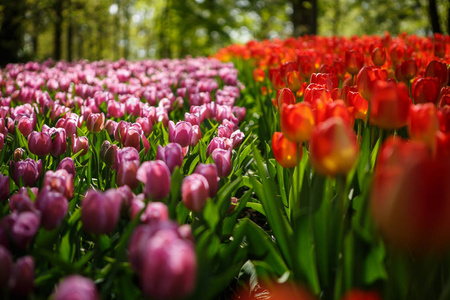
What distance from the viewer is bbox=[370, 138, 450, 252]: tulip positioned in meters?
0.73

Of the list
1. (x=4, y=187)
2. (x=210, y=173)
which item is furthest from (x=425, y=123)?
(x=4, y=187)

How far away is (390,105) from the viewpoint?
1.13 m

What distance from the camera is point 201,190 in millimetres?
1159

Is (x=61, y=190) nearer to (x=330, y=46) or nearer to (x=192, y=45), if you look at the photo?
(x=330, y=46)

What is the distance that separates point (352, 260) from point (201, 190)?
1.45 ft

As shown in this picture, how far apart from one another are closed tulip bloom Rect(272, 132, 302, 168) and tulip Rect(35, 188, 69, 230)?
26.0 inches

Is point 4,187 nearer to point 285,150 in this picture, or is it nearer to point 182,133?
point 182,133

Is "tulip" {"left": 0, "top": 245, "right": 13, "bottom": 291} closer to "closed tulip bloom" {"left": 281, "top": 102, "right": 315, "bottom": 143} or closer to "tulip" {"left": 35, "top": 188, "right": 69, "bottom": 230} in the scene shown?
"tulip" {"left": 35, "top": 188, "right": 69, "bottom": 230}

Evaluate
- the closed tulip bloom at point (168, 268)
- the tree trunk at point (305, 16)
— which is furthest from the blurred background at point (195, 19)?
the closed tulip bloom at point (168, 268)

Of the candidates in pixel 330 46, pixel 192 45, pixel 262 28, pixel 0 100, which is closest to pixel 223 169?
pixel 0 100

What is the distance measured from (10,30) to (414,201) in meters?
12.0

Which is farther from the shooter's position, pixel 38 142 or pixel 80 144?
pixel 80 144

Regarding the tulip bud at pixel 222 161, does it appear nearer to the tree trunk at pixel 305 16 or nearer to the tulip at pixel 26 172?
the tulip at pixel 26 172

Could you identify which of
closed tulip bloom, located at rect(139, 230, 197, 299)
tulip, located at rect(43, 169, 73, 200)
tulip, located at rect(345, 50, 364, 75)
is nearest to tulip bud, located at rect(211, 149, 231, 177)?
tulip, located at rect(43, 169, 73, 200)
